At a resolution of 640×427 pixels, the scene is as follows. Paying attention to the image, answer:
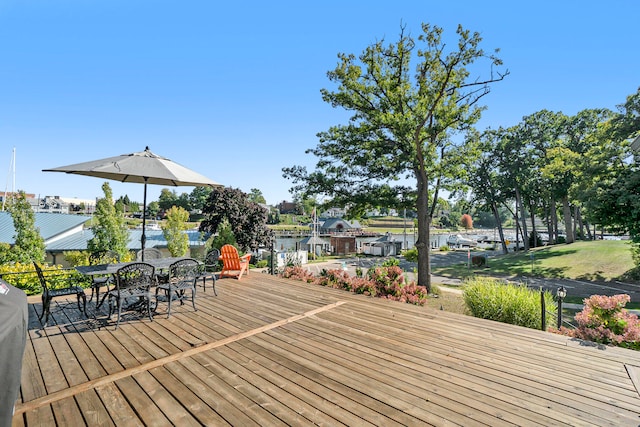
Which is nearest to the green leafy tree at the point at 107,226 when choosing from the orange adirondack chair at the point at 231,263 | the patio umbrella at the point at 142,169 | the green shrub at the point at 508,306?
the orange adirondack chair at the point at 231,263

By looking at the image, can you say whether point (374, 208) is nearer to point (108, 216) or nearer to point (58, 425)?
point (108, 216)

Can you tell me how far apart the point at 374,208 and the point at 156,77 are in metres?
10.7

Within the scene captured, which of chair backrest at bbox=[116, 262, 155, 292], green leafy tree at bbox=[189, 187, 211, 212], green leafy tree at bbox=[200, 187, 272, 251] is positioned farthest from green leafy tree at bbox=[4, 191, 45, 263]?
green leafy tree at bbox=[189, 187, 211, 212]

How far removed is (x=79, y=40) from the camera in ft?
29.3

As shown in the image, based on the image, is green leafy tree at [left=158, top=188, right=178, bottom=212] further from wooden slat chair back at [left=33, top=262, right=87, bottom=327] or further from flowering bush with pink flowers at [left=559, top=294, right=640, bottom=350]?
flowering bush with pink flowers at [left=559, top=294, right=640, bottom=350]

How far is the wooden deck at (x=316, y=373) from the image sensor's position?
2.25m

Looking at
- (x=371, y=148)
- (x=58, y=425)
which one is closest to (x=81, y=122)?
(x=371, y=148)

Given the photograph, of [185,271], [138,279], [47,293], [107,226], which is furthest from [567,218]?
[47,293]

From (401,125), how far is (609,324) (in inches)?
332

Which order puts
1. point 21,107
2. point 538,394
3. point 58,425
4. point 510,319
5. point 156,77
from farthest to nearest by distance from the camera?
point 21,107, point 156,77, point 510,319, point 538,394, point 58,425

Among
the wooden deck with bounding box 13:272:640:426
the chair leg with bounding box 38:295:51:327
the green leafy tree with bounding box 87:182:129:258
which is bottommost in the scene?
the wooden deck with bounding box 13:272:640:426

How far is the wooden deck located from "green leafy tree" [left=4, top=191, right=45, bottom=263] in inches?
210

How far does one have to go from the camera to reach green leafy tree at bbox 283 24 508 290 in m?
11.0

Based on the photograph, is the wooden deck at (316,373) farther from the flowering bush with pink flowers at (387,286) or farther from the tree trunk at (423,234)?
the tree trunk at (423,234)
